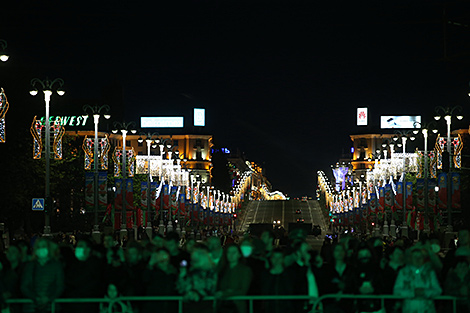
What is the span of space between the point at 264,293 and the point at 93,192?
37.4m

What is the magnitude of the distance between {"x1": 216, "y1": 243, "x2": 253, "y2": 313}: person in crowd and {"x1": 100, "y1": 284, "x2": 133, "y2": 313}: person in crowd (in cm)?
145

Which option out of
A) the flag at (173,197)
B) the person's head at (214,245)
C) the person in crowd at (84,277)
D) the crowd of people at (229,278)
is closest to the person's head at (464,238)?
the crowd of people at (229,278)

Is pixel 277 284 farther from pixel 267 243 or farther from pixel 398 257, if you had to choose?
pixel 398 257

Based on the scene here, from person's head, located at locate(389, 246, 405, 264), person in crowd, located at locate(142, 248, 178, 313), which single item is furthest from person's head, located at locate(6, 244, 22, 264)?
person's head, located at locate(389, 246, 405, 264)

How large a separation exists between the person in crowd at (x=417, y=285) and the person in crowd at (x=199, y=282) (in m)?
2.76

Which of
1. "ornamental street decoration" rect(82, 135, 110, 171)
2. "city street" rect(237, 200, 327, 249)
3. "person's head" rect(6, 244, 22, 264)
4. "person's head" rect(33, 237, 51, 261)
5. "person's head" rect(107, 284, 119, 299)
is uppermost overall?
"ornamental street decoration" rect(82, 135, 110, 171)

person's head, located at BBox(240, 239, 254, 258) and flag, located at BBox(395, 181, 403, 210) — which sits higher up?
flag, located at BBox(395, 181, 403, 210)

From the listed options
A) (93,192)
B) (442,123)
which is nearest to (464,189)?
(93,192)

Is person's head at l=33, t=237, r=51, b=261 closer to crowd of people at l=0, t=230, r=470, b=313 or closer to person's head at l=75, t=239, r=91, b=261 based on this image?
crowd of people at l=0, t=230, r=470, b=313

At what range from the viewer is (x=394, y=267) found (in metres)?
15.0

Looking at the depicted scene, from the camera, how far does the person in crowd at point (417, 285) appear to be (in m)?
13.4

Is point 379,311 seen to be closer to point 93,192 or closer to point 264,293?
point 264,293

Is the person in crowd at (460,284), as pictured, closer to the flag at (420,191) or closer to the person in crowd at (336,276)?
the person in crowd at (336,276)

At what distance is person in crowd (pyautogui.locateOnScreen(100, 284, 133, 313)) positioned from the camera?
13.5 meters
